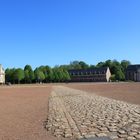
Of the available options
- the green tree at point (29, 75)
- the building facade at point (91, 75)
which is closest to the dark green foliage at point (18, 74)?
the green tree at point (29, 75)

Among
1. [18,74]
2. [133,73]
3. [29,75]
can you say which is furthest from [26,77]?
[133,73]

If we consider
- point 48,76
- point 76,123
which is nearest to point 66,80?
point 48,76

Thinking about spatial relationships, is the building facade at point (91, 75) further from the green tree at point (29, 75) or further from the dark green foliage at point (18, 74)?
the dark green foliage at point (18, 74)

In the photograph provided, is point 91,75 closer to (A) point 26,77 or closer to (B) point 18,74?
(A) point 26,77

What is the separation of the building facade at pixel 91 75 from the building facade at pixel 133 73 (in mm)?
13318

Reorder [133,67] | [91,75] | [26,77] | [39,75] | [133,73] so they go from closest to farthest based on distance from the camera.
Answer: [26,77] → [39,75] → [91,75] → [133,73] → [133,67]

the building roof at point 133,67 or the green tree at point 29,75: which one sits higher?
the building roof at point 133,67

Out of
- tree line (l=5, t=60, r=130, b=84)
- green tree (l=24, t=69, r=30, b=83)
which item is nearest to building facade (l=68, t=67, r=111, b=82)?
tree line (l=5, t=60, r=130, b=84)

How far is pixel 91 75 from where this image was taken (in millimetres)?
180000

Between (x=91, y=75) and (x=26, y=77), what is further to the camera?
(x=91, y=75)

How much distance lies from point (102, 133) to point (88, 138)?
2.42ft

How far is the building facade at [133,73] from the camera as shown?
178 metres

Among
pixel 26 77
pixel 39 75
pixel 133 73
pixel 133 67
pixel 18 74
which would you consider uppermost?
pixel 133 67

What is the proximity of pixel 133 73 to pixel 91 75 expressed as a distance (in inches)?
947
